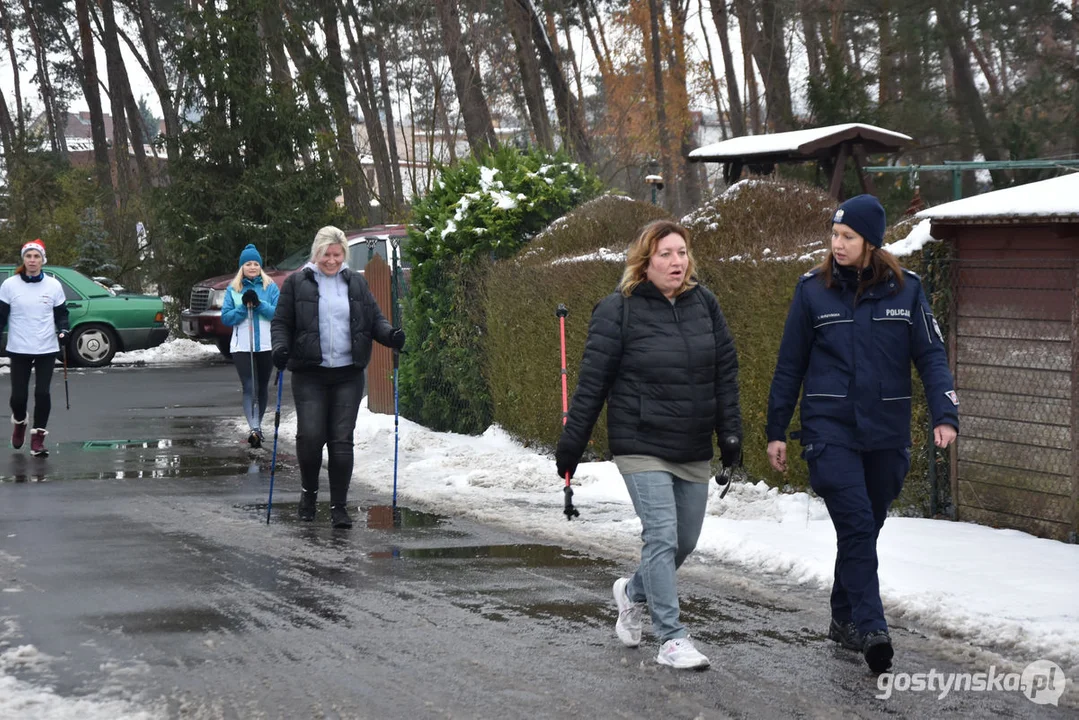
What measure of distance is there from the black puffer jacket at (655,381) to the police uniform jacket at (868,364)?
0.31m

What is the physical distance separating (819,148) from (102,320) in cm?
1308

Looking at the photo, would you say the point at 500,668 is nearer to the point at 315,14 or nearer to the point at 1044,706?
the point at 1044,706

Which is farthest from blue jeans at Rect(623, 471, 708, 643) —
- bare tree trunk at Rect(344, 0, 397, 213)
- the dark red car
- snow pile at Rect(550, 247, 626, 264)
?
bare tree trunk at Rect(344, 0, 397, 213)

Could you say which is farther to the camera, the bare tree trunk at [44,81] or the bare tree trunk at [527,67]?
the bare tree trunk at [44,81]

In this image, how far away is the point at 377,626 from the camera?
6.44 meters

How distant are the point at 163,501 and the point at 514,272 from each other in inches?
149

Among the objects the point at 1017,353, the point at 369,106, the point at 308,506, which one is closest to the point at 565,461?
the point at 1017,353

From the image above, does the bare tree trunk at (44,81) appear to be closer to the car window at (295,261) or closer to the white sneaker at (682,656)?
the car window at (295,261)

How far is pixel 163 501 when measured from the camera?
10422 mm

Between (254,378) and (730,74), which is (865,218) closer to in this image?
(254,378)

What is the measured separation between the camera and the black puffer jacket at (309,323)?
9.12 metres

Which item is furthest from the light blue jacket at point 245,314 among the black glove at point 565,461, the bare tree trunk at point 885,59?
the bare tree trunk at point 885,59

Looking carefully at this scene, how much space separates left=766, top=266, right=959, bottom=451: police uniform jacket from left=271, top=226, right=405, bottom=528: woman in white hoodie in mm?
3876

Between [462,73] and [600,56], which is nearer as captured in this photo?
[462,73]
